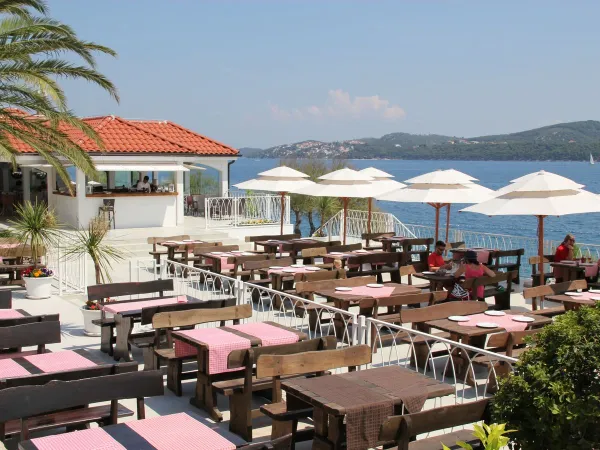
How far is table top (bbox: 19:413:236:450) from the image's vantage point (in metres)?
4.98

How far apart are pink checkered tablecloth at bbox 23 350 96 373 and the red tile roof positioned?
1566cm

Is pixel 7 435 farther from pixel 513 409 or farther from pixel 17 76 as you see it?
pixel 17 76

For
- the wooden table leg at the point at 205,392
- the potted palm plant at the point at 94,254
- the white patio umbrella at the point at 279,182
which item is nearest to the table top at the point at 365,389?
the wooden table leg at the point at 205,392

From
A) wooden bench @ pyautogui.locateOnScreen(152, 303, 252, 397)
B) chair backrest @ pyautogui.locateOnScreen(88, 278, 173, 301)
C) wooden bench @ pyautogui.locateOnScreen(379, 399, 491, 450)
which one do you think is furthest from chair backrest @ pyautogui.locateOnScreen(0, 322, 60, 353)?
wooden bench @ pyautogui.locateOnScreen(379, 399, 491, 450)

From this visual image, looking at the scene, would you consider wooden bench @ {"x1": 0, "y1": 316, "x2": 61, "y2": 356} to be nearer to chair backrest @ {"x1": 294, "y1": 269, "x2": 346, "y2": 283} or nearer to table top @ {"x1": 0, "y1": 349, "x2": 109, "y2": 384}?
table top @ {"x1": 0, "y1": 349, "x2": 109, "y2": 384}

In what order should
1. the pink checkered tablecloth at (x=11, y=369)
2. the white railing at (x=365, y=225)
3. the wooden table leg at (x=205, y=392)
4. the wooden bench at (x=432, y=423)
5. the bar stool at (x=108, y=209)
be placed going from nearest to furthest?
1. the wooden bench at (x=432, y=423)
2. the pink checkered tablecloth at (x=11, y=369)
3. the wooden table leg at (x=205, y=392)
4. the bar stool at (x=108, y=209)
5. the white railing at (x=365, y=225)

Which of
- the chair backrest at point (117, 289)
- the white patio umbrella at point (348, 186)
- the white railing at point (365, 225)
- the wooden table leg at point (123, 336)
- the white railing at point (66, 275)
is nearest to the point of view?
the wooden table leg at point (123, 336)

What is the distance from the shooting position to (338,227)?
26.4 metres

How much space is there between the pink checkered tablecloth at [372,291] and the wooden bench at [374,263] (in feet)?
9.71

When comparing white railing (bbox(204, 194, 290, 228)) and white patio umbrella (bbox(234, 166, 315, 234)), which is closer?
white patio umbrella (bbox(234, 166, 315, 234))

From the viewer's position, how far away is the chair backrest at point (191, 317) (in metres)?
8.48

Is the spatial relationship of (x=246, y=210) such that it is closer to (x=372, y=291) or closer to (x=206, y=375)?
(x=372, y=291)

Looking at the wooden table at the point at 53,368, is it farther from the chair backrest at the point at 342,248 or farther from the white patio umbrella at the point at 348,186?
the white patio umbrella at the point at 348,186

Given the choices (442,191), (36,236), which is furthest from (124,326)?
(442,191)
